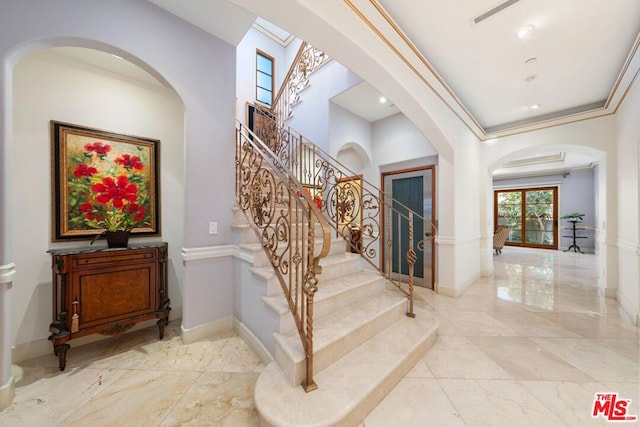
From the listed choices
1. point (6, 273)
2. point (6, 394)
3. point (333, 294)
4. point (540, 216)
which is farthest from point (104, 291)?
point (540, 216)

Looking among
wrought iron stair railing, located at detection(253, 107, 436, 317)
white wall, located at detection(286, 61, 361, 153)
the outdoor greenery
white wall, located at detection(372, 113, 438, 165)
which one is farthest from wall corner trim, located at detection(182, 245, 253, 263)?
the outdoor greenery

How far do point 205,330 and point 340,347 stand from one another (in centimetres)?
145

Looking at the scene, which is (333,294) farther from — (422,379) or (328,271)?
(422,379)

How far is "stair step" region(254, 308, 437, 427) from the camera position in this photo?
49.1 inches

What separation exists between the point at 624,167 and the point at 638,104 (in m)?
0.88

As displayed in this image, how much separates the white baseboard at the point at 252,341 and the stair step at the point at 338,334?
0.31 m

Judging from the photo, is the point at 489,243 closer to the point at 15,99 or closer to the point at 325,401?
the point at 325,401

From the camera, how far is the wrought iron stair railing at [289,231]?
4.62ft

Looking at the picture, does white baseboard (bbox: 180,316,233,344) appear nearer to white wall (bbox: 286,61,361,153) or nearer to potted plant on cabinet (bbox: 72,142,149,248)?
potted plant on cabinet (bbox: 72,142,149,248)

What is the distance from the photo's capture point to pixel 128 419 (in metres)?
1.42

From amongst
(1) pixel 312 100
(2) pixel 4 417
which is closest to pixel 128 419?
(2) pixel 4 417

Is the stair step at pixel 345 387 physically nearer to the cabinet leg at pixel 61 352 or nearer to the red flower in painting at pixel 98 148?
the cabinet leg at pixel 61 352

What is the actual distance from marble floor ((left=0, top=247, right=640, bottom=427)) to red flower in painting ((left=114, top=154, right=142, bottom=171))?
177 centimetres

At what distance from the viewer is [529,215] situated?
896 cm
